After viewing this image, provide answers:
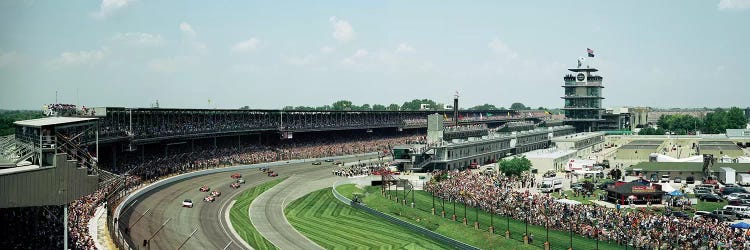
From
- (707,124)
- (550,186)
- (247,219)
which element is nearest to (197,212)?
(247,219)

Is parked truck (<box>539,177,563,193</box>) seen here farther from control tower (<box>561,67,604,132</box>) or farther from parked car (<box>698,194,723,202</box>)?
control tower (<box>561,67,604,132</box>)

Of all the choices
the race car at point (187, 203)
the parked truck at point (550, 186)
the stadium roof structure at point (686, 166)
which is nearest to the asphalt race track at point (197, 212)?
the race car at point (187, 203)

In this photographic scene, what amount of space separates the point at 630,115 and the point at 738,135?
162ft

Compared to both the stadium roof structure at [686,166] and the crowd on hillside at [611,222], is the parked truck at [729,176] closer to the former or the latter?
the stadium roof structure at [686,166]

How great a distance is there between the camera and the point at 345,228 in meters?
55.2

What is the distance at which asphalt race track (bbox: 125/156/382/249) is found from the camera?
48.0 metres

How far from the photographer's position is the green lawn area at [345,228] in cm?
4947

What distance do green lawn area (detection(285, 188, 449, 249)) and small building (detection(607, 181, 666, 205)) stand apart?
19757 millimetres

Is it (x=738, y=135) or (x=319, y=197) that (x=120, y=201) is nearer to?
(x=319, y=197)

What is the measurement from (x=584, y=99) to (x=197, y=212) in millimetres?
118327

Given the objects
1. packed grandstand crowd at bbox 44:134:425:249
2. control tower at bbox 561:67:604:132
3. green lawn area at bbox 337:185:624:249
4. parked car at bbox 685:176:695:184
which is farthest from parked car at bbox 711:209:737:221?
control tower at bbox 561:67:604:132

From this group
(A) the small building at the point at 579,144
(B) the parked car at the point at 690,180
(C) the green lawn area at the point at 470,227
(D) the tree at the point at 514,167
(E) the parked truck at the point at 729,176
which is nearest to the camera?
(C) the green lawn area at the point at 470,227

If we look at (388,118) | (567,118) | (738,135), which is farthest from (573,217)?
(567,118)

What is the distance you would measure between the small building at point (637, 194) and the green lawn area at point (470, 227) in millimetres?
13144
